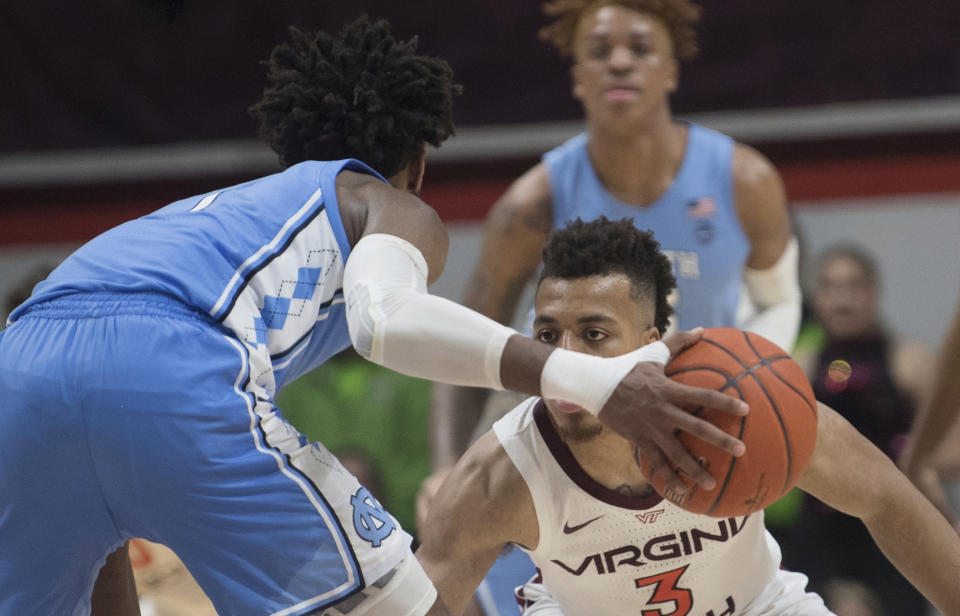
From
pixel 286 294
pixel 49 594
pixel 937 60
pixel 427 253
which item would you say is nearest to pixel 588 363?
pixel 427 253

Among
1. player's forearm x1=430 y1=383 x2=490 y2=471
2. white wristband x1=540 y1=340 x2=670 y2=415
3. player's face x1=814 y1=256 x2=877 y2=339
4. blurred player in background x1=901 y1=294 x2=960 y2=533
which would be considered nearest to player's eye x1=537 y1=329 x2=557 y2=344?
white wristband x1=540 y1=340 x2=670 y2=415

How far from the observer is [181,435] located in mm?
2256

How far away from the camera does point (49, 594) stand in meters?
2.41

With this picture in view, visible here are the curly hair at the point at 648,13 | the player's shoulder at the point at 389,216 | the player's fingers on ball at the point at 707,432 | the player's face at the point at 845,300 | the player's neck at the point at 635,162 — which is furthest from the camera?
the player's face at the point at 845,300

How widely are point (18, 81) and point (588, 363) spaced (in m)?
5.00

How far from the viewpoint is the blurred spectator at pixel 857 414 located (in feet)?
17.3

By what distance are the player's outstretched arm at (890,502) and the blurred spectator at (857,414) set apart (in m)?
2.42

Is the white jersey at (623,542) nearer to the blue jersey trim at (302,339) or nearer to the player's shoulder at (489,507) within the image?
the player's shoulder at (489,507)

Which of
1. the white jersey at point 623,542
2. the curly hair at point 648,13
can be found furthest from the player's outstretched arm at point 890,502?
the curly hair at point 648,13

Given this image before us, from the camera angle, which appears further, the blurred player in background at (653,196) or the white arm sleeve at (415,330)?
the blurred player in background at (653,196)

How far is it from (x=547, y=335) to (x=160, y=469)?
97cm

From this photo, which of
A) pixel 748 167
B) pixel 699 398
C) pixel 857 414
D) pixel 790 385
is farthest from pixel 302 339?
pixel 857 414

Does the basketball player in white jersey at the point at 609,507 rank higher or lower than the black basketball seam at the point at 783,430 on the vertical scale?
lower

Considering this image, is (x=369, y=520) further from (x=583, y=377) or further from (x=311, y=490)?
(x=583, y=377)
